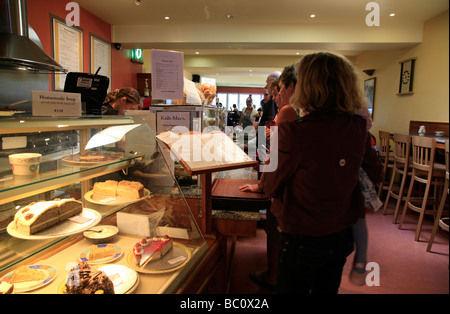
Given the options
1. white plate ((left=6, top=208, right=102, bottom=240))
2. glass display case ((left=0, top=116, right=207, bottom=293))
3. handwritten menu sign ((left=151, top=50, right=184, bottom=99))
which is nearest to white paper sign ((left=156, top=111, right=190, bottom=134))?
handwritten menu sign ((left=151, top=50, right=184, bottom=99))

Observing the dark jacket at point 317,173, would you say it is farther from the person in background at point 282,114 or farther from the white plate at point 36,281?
the white plate at point 36,281

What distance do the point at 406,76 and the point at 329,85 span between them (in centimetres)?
526

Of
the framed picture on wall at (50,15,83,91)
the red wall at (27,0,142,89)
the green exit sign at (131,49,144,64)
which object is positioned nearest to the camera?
the red wall at (27,0,142,89)

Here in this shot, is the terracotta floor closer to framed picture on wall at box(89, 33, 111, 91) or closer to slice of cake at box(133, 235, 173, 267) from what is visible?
slice of cake at box(133, 235, 173, 267)

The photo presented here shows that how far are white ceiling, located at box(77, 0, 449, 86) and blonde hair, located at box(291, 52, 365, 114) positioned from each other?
3.91 m

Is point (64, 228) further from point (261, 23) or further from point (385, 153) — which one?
point (261, 23)

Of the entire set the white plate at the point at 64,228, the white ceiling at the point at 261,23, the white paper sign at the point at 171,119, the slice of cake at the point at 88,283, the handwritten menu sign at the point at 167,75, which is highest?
the white ceiling at the point at 261,23

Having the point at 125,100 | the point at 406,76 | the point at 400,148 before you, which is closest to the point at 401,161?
the point at 400,148

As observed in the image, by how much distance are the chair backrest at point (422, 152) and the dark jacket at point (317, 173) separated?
245cm

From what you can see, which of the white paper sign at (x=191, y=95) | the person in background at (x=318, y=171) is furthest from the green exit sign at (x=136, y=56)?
the person in background at (x=318, y=171)

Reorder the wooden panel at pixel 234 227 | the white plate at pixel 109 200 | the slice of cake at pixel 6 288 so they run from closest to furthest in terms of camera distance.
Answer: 1. the slice of cake at pixel 6 288
2. the white plate at pixel 109 200
3. the wooden panel at pixel 234 227

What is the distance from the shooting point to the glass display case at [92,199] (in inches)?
43.3

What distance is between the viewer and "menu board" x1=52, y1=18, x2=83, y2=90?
4273 millimetres

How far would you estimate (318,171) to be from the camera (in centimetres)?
105
